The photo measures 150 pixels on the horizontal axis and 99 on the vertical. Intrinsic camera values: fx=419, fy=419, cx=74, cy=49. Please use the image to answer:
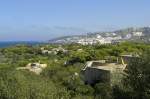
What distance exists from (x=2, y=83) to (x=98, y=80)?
14570mm

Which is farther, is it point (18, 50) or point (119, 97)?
point (18, 50)

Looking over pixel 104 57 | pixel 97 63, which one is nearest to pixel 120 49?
pixel 104 57

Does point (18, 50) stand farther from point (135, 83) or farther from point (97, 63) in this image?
point (135, 83)

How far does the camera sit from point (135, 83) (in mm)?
19203

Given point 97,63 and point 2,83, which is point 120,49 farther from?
point 2,83

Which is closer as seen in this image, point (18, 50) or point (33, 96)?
point (33, 96)

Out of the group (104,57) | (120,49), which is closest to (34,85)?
(104,57)

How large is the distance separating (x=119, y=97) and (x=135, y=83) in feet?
3.21

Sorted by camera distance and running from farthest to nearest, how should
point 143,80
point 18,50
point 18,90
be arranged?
1. point 18,50
2. point 18,90
3. point 143,80

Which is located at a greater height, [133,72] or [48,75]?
[133,72]

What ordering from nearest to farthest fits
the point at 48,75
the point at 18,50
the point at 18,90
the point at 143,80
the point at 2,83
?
the point at 143,80 < the point at 18,90 < the point at 2,83 < the point at 48,75 < the point at 18,50

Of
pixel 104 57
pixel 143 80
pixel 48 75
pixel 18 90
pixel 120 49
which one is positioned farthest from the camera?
pixel 120 49

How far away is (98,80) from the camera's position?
117 feet

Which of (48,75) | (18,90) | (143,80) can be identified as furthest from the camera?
(48,75)
